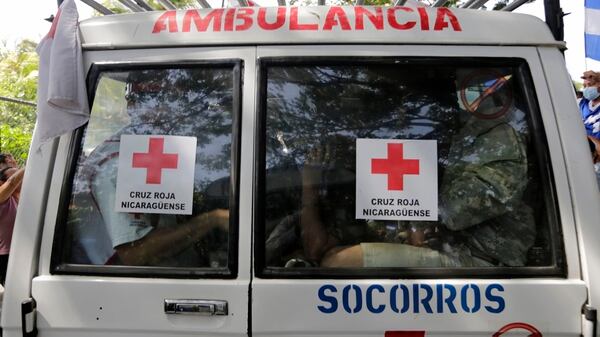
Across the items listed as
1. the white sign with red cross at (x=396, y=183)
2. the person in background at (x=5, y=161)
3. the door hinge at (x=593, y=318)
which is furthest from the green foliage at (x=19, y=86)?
the door hinge at (x=593, y=318)

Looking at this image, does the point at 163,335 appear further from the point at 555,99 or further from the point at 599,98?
the point at 599,98

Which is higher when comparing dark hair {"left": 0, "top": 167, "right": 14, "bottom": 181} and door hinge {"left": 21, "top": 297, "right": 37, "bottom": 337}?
dark hair {"left": 0, "top": 167, "right": 14, "bottom": 181}

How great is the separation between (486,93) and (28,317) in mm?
1845

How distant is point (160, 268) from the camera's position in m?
1.69

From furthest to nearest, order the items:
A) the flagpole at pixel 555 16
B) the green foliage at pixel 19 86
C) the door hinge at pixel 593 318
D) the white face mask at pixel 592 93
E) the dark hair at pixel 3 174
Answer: the green foliage at pixel 19 86
the dark hair at pixel 3 174
the white face mask at pixel 592 93
the flagpole at pixel 555 16
the door hinge at pixel 593 318

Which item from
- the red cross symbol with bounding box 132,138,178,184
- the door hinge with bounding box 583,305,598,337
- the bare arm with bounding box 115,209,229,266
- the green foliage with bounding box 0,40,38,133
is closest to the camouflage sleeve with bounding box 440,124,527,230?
the door hinge with bounding box 583,305,598,337

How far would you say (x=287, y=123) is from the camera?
1.78 meters

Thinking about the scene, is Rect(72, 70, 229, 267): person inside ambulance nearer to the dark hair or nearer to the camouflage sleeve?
the camouflage sleeve

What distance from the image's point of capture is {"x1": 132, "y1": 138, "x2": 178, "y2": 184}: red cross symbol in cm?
173

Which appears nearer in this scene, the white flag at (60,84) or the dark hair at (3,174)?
the white flag at (60,84)

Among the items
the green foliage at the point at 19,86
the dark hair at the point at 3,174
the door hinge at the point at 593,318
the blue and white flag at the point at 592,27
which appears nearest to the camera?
the door hinge at the point at 593,318

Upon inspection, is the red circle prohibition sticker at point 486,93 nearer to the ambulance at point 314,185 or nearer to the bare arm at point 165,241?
the ambulance at point 314,185

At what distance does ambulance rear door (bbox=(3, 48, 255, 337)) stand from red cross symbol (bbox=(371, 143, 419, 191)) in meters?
0.47

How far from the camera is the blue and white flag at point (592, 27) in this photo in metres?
4.29
